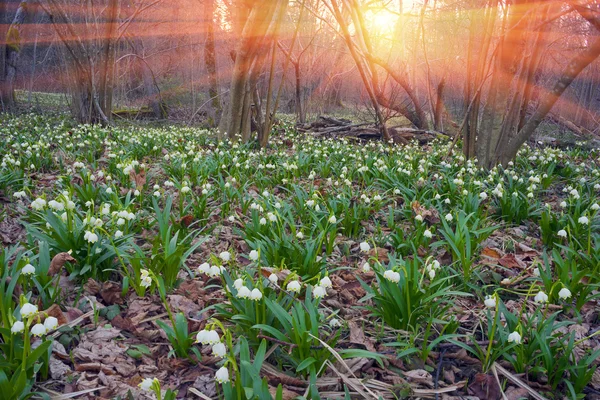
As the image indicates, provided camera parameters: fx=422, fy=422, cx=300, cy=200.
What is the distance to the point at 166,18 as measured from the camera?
858 inches

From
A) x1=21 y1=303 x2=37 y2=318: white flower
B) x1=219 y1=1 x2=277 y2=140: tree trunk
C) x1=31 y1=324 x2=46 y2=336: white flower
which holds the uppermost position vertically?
x1=219 y1=1 x2=277 y2=140: tree trunk

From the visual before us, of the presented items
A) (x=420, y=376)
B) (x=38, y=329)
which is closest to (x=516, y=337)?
(x=420, y=376)

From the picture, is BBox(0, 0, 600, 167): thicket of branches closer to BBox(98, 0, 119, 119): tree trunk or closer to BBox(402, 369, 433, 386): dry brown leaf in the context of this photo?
BBox(98, 0, 119, 119): tree trunk

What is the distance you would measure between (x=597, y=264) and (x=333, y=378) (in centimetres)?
183

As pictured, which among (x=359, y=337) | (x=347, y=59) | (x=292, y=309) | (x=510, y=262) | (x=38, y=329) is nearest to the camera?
(x=38, y=329)

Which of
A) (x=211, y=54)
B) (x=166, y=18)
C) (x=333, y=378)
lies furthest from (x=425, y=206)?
(x=166, y=18)

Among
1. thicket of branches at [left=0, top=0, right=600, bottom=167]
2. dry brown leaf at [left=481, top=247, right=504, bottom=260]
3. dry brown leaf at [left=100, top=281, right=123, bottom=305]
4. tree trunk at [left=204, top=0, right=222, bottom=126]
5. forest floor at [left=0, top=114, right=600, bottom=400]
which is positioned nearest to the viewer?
forest floor at [left=0, top=114, right=600, bottom=400]

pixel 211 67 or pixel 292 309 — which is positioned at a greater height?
Result: pixel 211 67

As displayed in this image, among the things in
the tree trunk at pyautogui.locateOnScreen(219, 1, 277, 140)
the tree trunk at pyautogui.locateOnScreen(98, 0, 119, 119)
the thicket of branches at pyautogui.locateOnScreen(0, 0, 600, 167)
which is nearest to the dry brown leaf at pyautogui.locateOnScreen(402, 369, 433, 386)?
the thicket of branches at pyautogui.locateOnScreen(0, 0, 600, 167)

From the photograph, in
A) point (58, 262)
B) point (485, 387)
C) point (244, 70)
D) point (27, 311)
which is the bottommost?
point (485, 387)

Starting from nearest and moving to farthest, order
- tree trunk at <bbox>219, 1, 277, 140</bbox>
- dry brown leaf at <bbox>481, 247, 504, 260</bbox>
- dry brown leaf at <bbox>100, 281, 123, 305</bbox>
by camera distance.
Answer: dry brown leaf at <bbox>100, 281, 123, 305</bbox>, dry brown leaf at <bbox>481, 247, 504, 260</bbox>, tree trunk at <bbox>219, 1, 277, 140</bbox>

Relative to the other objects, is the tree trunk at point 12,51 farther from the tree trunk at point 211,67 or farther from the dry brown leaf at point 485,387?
the dry brown leaf at point 485,387

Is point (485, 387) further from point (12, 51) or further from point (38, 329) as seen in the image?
point (12, 51)

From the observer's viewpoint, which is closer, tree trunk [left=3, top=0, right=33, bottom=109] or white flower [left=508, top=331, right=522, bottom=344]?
white flower [left=508, top=331, right=522, bottom=344]
